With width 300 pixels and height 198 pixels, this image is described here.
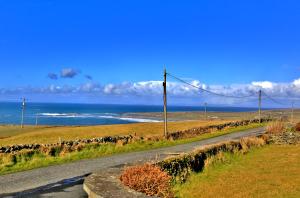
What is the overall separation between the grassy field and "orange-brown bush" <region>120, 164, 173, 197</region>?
1851 millimetres

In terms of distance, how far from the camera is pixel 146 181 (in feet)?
44.2

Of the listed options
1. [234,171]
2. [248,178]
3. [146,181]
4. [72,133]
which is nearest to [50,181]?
[146,181]

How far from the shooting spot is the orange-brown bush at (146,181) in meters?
13.2

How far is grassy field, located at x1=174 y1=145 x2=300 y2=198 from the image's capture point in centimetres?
1691

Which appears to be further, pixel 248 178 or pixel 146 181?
pixel 248 178

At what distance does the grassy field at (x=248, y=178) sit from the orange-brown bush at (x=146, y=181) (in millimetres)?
1851

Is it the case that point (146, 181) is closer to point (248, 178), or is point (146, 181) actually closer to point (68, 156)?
point (248, 178)

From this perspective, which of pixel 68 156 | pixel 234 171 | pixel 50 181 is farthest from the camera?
pixel 68 156

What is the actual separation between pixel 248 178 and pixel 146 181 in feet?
28.8

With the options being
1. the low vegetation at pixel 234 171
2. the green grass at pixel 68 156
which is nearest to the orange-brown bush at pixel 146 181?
the low vegetation at pixel 234 171

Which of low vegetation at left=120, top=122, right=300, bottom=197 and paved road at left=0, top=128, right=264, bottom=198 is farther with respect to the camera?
low vegetation at left=120, top=122, right=300, bottom=197

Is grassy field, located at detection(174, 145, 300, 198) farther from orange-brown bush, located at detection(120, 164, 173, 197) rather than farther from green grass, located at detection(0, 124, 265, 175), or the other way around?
green grass, located at detection(0, 124, 265, 175)

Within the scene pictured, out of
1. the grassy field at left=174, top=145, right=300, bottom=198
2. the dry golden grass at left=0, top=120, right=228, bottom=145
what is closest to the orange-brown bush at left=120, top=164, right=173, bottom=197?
the grassy field at left=174, top=145, right=300, bottom=198

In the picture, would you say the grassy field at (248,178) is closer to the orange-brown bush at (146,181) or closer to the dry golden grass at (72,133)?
the orange-brown bush at (146,181)
